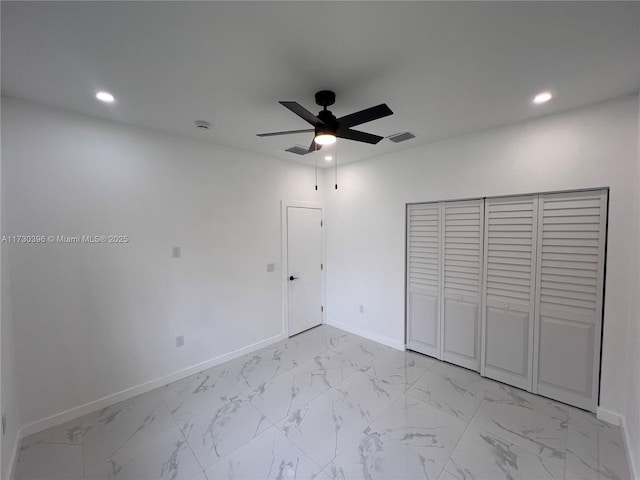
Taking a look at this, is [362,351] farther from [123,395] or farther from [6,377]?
[6,377]

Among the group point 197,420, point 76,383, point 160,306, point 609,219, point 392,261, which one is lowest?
point 197,420

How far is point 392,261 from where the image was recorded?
354cm

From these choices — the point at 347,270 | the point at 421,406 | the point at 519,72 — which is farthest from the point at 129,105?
the point at 421,406

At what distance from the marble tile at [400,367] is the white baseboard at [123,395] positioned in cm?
161

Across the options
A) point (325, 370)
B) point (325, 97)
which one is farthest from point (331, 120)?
point (325, 370)

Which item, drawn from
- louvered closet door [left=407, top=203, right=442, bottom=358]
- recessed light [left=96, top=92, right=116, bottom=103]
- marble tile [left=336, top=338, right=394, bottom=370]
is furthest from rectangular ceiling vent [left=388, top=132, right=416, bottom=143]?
marble tile [left=336, top=338, right=394, bottom=370]

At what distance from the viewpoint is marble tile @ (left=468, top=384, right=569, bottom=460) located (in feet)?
6.41

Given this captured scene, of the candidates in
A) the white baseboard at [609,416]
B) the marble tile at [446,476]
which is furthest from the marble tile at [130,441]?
the white baseboard at [609,416]

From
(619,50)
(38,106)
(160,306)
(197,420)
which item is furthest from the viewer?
(160,306)

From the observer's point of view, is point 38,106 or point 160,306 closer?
point 38,106

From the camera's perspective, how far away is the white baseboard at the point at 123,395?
213cm

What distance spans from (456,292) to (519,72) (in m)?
2.19

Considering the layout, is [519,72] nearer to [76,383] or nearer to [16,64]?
[16,64]

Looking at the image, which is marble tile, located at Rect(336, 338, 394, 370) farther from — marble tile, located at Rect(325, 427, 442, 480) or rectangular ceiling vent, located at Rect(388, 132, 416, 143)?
rectangular ceiling vent, located at Rect(388, 132, 416, 143)
